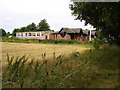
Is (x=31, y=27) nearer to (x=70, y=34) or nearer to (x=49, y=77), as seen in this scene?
(x=70, y=34)

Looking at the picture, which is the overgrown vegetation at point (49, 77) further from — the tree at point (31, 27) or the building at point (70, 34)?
the tree at point (31, 27)

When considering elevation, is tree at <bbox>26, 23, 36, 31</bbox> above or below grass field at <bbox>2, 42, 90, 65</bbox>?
above

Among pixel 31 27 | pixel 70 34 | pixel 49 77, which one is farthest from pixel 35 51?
pixel 31 27

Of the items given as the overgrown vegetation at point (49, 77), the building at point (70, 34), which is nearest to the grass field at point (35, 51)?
the overgrown vegetation at point (49, 77)

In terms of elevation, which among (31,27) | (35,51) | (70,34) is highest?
(31,27)

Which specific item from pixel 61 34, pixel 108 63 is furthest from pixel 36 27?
pixel 108 63

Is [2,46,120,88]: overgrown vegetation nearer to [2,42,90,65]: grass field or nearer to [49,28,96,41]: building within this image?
[2,42,90,65]: grass field

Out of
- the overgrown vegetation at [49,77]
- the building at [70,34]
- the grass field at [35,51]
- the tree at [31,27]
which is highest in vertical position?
the tree at [31,27]

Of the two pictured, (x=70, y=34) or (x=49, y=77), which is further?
(x=70, y=34)

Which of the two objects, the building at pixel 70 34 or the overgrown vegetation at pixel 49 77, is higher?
the building at pixel 70 34

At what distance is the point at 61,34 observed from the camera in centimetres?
6147

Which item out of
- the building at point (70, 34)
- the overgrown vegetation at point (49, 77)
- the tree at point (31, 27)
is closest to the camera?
the overgrown vegetation at point (49, 77)

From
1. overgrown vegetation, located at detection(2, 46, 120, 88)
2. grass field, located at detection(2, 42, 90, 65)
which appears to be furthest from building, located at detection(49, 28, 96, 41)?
overgrown vegetation, located at detection(2, 46, 120, 88)

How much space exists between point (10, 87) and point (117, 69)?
217 inches
